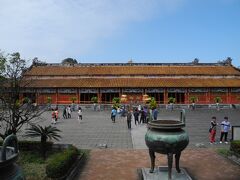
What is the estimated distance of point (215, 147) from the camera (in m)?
15.7

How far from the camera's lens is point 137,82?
43000 millimetres

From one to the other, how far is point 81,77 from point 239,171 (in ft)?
114

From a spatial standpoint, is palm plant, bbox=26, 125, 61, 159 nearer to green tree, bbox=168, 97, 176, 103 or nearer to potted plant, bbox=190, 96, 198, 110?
green tree, bbox=168, 97, 176, 103

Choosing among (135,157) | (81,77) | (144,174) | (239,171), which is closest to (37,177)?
(144,174)

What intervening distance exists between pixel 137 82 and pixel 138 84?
80cm

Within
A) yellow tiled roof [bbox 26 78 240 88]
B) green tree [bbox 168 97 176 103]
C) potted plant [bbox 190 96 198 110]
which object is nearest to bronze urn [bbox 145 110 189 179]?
green tree [bbox 168 97 176 103]

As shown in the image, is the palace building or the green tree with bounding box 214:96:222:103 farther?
the palace building

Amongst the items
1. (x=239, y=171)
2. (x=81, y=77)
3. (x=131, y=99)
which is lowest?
(x=239, y=171)

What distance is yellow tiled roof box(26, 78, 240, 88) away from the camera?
41.9 m

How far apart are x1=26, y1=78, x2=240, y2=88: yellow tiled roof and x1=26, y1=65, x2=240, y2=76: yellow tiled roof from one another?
3.43ft

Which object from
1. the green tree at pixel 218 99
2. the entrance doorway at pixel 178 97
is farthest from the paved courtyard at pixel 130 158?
the entrance doorway at pixel 178 97

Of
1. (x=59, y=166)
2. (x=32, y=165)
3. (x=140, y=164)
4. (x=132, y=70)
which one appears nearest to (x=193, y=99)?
(x=132, y=70)

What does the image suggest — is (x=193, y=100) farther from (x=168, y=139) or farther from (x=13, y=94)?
(x=168, y=139)

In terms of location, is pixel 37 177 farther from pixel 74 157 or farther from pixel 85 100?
pixel 85 100
